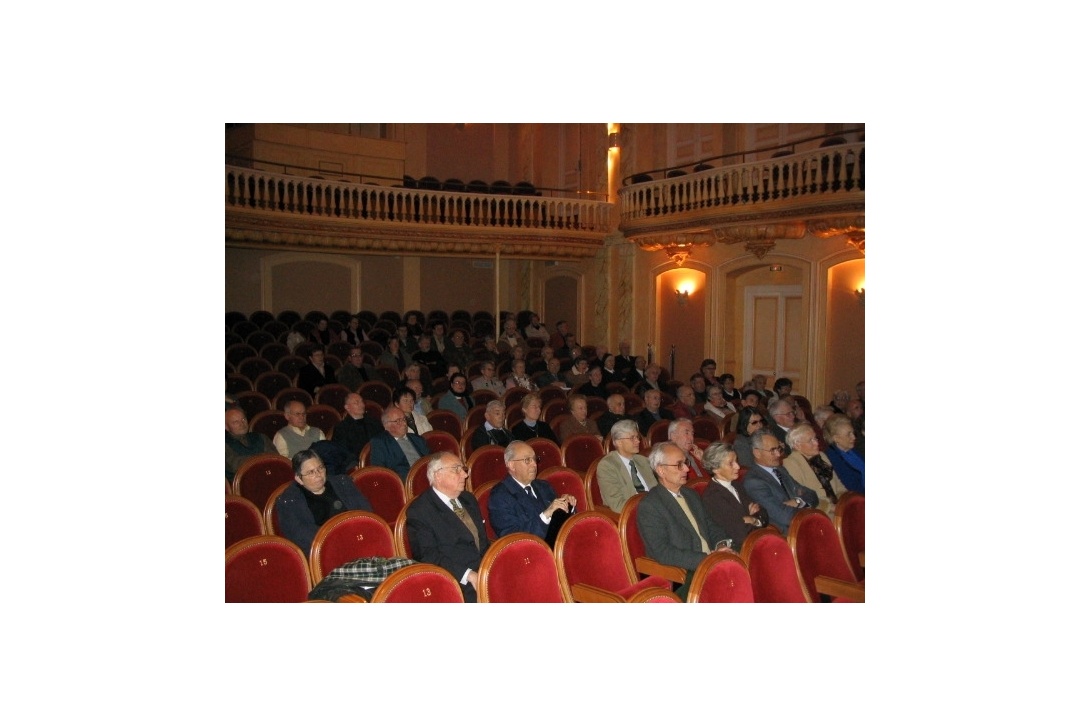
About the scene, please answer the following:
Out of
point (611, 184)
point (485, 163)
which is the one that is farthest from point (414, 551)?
point (485, 163)

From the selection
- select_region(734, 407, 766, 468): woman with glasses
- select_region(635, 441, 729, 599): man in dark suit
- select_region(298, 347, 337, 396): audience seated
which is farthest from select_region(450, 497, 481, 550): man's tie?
select_region(298, 347, 337, 396): audience seated

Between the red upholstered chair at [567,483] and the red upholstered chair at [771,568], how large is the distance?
127 cm

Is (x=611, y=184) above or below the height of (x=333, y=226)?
above

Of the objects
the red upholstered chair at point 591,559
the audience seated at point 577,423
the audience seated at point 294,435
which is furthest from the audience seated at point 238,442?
the red upholstered chair at point 591,559

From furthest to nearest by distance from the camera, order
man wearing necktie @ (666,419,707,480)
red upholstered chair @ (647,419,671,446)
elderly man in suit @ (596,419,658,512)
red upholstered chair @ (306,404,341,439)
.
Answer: red upholstered chair @ (306,404,341,439)
red upholstered chair @ (647,419,671,446)
man wearing necktie @ (666,419,707,480)
elderly man in suit @ (596,419,658,512)

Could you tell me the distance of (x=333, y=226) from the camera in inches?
446

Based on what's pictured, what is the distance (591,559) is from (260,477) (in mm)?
1991

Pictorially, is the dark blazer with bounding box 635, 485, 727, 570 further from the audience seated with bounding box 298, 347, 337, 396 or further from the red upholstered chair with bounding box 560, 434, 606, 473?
the audience seated with bounding box 298, 347, 337, 396

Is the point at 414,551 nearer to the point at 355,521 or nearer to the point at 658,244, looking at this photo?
the point at 355,521

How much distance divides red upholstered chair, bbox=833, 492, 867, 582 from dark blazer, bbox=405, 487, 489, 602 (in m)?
1.65

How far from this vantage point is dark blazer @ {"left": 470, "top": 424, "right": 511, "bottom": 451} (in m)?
5.61

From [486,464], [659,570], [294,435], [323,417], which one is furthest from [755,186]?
[659,570]

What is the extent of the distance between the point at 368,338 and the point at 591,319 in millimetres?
3709

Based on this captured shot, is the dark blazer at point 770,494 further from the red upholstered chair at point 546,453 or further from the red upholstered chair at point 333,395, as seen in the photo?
the red upholstered chair at point 333,395
